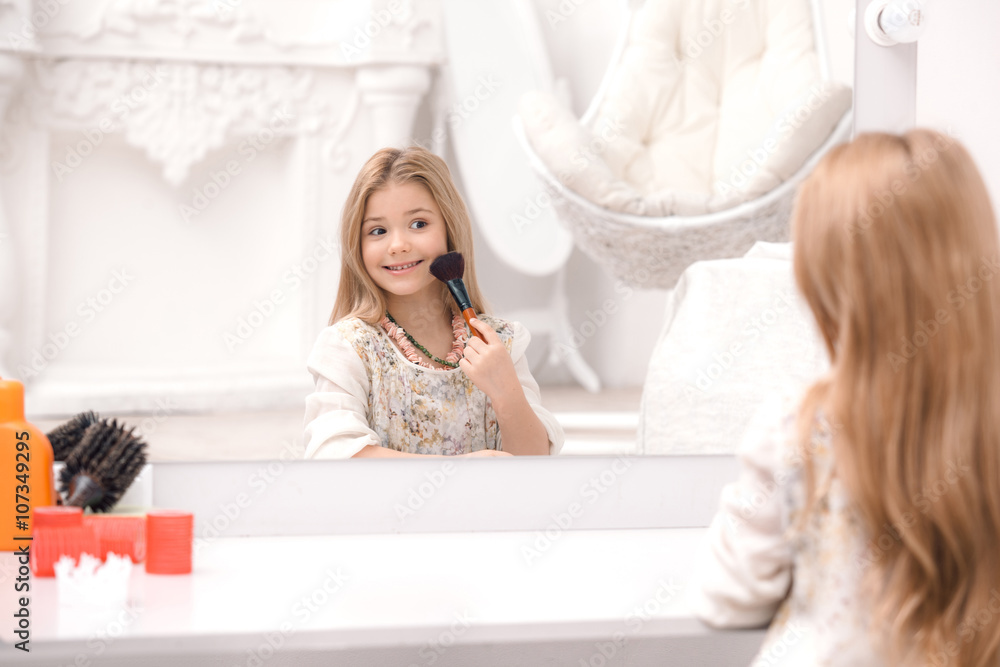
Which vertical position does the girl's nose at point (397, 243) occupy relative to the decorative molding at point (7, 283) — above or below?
above

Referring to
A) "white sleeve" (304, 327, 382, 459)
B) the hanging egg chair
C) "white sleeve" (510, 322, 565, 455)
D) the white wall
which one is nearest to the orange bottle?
"white sleeve" (304, 327, 382, 459)

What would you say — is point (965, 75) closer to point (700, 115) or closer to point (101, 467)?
point (700, 115)

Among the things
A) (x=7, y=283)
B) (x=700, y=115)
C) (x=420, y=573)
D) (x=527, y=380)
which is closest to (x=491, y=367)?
(x=527, y=380)

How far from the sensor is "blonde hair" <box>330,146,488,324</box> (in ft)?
3.20

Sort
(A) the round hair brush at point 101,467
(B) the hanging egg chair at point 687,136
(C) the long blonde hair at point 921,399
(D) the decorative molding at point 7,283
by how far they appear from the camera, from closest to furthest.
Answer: (C) the long blonde hair at point 921,399, (A) the round hair brush at point 101,467, (D) the decorative molding at point 7,283, (B) the hanging egg chair at point 687,136

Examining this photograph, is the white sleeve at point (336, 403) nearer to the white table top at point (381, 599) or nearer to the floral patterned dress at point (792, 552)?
the white table top at point (381, 599)

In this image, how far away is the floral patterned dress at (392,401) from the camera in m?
0.97

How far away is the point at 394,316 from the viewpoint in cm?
100

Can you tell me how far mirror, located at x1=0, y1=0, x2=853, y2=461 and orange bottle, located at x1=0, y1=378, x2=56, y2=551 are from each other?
9cm

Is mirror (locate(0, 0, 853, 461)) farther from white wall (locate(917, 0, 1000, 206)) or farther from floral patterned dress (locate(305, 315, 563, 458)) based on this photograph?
white wall (locate(917, 0, 1000, 206))

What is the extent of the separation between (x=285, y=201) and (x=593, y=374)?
1.24 ft

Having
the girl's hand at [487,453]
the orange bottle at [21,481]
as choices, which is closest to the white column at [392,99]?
the girl's hand at [487,453]

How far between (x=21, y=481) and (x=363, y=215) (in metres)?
0.41

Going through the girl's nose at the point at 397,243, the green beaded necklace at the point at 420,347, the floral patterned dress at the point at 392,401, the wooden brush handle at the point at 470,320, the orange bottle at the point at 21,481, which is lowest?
the orange bottle at the point at 21,481
